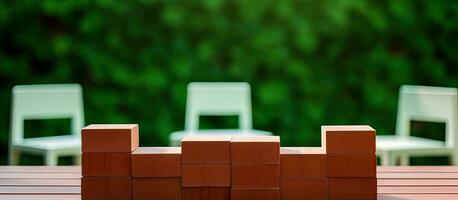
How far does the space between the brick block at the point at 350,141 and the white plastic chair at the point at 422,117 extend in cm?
174

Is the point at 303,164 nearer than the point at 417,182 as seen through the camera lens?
Yes

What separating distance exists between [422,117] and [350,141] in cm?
213

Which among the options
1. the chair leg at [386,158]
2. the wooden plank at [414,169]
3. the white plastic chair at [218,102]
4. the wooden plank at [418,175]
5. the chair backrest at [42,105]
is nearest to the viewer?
the wooden plank at [418,175]

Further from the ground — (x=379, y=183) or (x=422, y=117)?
(x=422, y=117)

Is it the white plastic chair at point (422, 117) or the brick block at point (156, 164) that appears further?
the white plastic chair at point (422, 117)

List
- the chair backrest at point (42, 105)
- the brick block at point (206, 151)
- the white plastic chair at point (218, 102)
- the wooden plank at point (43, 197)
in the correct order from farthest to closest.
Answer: the white plastic chair at point (218, 102) < the chair backrest at point (42, 105) < the wooden plank at point (43, 197) < the brick block at point (206, 151)

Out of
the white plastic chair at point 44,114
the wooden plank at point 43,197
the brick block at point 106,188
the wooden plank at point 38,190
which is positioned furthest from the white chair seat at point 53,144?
the brick block at point 106,188

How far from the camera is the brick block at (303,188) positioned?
142cm

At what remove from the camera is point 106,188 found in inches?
56.0

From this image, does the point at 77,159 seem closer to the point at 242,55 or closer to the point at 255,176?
the point at 242,55

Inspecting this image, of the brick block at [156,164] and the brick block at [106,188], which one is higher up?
the brick block at [156,164]

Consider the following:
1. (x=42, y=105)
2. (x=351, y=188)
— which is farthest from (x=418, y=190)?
(x=42, y=105)

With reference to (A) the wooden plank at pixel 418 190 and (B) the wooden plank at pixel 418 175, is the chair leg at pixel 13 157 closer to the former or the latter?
(B) the wooden plank at pixel 418 175

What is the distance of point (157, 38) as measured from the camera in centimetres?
406
